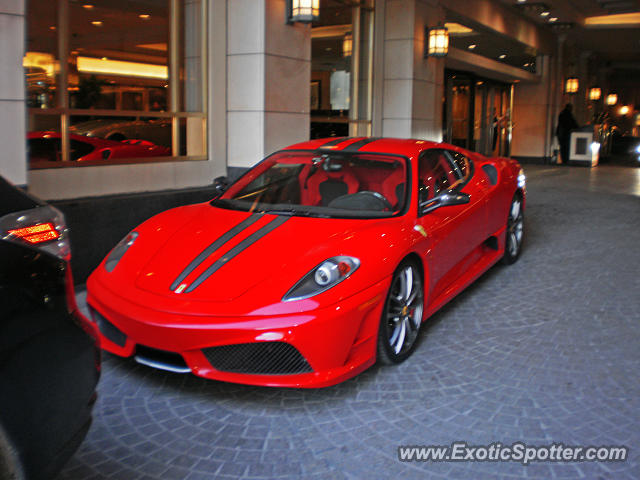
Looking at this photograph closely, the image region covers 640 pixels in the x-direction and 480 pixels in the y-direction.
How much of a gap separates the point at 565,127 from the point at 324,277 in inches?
896

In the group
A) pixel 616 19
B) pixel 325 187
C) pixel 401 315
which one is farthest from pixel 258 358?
pixel 616 19

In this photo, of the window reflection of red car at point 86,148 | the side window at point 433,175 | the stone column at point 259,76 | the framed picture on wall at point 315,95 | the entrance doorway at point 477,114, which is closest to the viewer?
the side window at point 433,175

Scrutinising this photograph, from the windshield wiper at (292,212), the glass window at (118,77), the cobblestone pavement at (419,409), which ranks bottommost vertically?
the cobblestone pavement at (419,409)

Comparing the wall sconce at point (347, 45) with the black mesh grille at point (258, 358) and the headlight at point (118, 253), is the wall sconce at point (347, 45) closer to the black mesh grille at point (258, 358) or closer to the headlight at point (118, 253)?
the headlight at point (118, 253)

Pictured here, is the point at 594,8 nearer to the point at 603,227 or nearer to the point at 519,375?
the point at 603,227

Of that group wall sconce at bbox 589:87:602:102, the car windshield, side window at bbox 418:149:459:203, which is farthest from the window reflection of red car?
wall sconce at bbox 589:87:602:102

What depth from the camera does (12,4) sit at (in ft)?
16.0

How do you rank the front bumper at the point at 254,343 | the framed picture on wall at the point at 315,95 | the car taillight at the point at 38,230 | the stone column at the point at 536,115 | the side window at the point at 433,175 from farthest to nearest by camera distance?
the stone column at the point at 536,115 → the framed picture on wall at the point at 315,95 → the side window at the point at 433,175 → the front bumper at the point at 254,343 → the car taillight at the point at 38,230

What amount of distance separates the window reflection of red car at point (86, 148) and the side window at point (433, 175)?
3.57 m

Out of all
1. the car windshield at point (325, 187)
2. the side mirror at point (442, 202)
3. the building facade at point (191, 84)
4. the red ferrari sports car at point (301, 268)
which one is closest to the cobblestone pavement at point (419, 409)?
the red ferrari sports car at point (301, 268)

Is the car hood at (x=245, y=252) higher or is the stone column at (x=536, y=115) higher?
the stone column at (x=536, y=115)

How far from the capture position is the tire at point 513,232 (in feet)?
20.9

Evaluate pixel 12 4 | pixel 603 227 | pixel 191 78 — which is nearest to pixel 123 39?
pixel 191 78

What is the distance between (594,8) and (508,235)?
50.2 ft
